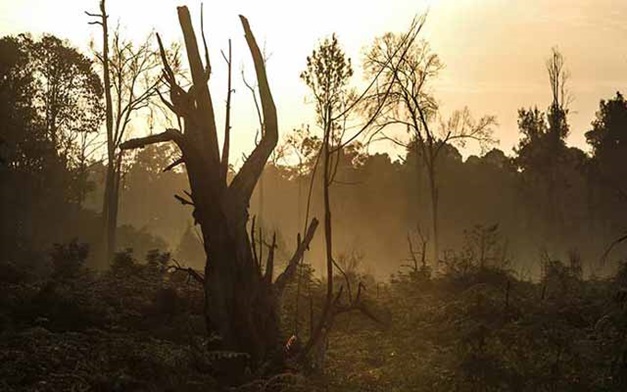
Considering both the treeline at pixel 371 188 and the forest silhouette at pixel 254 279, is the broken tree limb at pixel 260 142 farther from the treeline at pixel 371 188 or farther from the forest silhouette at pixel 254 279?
the treeline at pixel 371 188

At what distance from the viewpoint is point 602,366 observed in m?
7.49

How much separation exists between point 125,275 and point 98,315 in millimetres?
6022

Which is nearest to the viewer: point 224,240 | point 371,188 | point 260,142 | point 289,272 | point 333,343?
point 224,240

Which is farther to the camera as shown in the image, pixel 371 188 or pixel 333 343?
pixel 371 188

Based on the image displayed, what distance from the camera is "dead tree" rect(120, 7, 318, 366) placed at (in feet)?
32.3

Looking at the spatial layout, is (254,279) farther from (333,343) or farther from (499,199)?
(499,199)

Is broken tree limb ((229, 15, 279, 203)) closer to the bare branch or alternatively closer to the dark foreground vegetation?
the bare branch

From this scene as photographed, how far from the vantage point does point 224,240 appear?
9.91 meters

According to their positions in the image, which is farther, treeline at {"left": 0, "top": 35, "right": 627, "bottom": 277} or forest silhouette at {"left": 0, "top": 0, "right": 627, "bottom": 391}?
treeline at {"left": 0, "top": 35, "right": 627, "bottom": 277}

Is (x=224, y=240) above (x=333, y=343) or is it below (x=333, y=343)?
above

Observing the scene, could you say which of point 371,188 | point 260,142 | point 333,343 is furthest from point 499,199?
point 260,142

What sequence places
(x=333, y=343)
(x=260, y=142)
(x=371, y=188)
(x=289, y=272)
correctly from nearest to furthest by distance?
(x=289, y=272), (x=260, y=142), (x=333, y=343), (x=371, y=188)

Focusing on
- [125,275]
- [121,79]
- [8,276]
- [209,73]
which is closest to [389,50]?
[121,79]

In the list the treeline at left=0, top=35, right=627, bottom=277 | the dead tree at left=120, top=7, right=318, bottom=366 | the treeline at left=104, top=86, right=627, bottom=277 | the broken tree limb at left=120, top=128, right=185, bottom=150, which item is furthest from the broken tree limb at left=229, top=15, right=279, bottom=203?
the treeline at left=104, top=86, right=627, bottom=277
